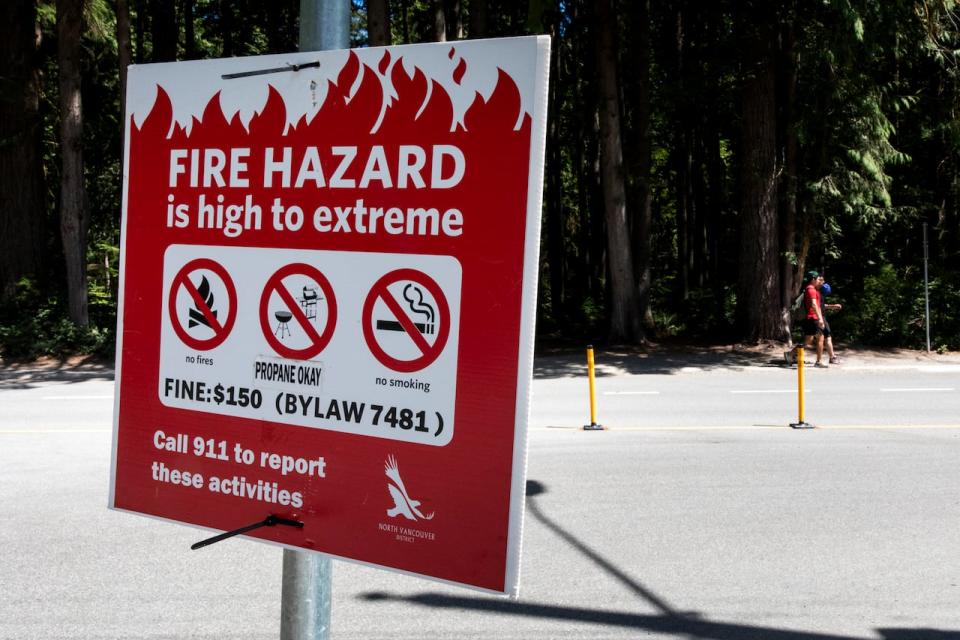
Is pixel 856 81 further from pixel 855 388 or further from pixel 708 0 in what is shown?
pixel 855 388

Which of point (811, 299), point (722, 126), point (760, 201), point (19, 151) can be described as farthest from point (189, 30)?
point (811, 299)

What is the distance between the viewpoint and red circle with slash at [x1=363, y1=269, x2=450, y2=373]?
198 centimetres

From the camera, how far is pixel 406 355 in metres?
2.03

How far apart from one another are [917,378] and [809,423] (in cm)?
667

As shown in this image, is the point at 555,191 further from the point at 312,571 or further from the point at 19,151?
the point at 312,571

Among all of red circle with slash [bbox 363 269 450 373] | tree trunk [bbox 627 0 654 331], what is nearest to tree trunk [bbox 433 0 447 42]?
tree trunk [bbox 627 0 654 331]

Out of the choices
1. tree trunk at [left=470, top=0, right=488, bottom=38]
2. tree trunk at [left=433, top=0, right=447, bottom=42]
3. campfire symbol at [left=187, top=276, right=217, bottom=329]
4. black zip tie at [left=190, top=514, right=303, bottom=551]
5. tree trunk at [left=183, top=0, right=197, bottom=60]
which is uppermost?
tree trunk at [left=183, top=0, right=197, bottom=60]

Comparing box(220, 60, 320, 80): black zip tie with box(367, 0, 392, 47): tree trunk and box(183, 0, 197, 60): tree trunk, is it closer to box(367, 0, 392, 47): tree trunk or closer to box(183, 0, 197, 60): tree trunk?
box(367, 0, 392, 47): tree trunk

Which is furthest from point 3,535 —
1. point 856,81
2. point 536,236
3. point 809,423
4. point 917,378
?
point 856,81

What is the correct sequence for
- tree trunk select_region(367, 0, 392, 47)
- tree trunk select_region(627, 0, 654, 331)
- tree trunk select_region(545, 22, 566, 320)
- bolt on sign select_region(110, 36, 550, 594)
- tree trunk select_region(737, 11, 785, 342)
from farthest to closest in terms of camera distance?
1. tree trunk select_region(545, 22, 566, 320)
2. tree trunk select_region(627, 0, 654, 331)
3. tree trunk select_region(737, 11, 785, 342)
4. tree trunk select_region(367, 0, 392, 47)
5. bolt on sign select_region(110, 36, 550, 594)

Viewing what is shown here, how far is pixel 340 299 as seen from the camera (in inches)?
82.0

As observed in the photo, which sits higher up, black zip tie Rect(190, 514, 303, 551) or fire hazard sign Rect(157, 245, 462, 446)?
fire hazard sign Rect(157, 245, 462, 446)

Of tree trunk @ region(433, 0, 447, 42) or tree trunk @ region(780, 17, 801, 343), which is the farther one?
tree trunk @ region(433, 0, 447, 42)

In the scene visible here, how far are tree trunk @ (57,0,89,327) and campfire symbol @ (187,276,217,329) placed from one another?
20472 millimetres
